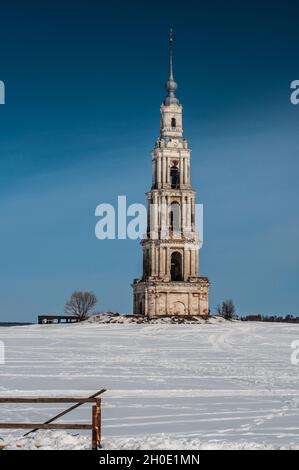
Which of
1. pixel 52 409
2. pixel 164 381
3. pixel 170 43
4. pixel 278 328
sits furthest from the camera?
pixel 170 43

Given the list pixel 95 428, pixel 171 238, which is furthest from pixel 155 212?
pixel 95 428

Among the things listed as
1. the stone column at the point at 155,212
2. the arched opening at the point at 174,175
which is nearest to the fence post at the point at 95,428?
the stone column at the point at 155,212

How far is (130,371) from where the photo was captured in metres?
27.9

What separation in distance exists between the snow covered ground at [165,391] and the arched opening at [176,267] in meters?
45.9

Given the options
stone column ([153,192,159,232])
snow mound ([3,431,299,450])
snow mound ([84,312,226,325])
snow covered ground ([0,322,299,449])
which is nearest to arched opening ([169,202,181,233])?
stone column ([153,192,159,232])

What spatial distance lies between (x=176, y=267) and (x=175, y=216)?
6436 mm

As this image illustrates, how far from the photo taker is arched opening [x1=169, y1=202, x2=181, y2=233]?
8919 centimetres

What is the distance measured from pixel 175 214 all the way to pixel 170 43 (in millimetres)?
24782

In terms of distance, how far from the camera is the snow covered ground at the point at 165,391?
52.3 ft

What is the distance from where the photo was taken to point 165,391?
2273 cm

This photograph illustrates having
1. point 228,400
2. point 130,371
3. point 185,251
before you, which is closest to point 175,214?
Result: point 185,251

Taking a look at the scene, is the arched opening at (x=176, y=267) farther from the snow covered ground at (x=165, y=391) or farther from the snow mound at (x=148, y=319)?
the snow covered ground at (x=165, y=391)

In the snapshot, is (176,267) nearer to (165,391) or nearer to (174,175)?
(174,175)
